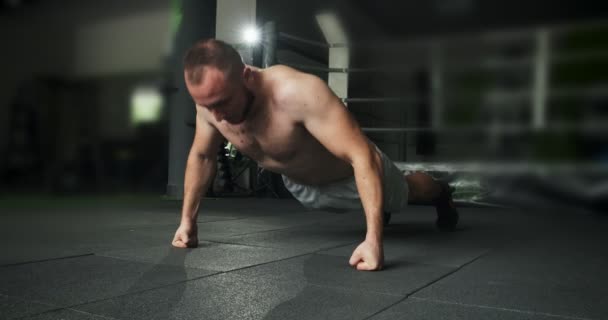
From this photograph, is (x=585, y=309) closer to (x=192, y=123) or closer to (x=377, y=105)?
(x=192, y=123)

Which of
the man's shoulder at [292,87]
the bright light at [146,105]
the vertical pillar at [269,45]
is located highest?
the vertical pillar at [269,45]

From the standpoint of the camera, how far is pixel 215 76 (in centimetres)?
116

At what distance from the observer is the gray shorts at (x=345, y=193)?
1676 millimetres

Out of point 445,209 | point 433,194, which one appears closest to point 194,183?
point 433,194

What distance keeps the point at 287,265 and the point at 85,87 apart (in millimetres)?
3256

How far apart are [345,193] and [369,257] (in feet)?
1.82

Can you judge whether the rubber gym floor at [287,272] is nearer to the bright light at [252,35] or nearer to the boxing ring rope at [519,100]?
the boxing ring rope at [519,100]

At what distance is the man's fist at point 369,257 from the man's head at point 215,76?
1.47ft

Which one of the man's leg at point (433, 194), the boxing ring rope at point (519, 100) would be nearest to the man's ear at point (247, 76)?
the man's leg at point (433, 194)

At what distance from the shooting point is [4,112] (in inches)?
142

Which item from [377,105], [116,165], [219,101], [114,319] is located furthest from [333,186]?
[377,105]

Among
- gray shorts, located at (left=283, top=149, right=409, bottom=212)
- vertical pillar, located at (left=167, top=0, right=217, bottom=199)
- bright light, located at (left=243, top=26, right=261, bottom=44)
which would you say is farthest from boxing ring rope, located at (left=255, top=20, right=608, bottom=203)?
gray shorts, located at (left=283, top=149, right=409, bottom=212)

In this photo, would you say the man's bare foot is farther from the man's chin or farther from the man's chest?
the man's chin

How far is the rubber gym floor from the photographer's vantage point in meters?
0.86
